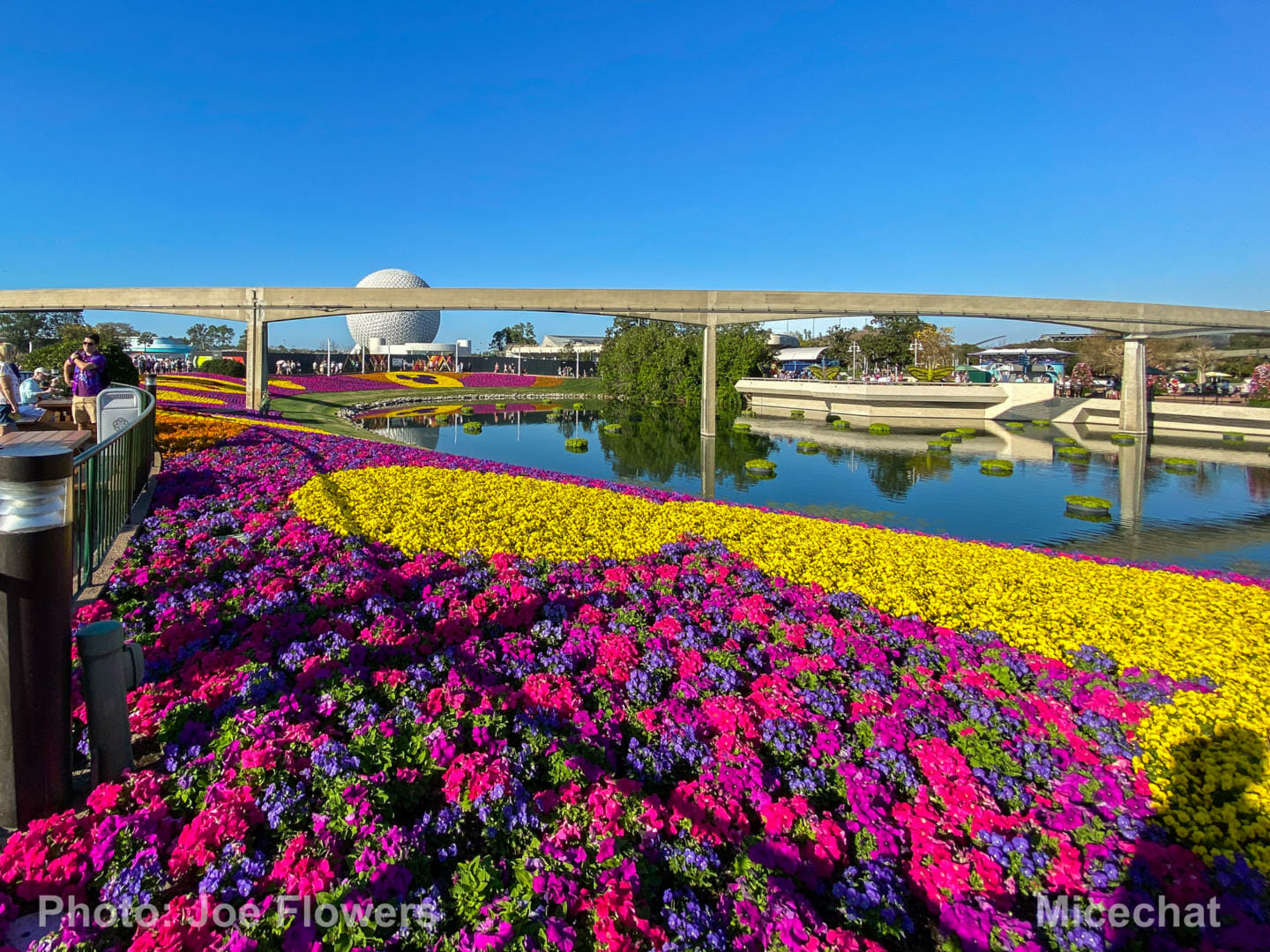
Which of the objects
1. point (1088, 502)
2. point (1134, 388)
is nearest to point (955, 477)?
point (1088, 502)

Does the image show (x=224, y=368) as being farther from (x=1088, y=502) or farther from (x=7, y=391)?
(x=1088, y=502)

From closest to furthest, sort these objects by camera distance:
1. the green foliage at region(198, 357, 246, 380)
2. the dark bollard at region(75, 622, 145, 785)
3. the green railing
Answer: the dark bollard at region(75, 622, 145, 785) → the green railing → the green foliage at region(198, 357, 246, 380)

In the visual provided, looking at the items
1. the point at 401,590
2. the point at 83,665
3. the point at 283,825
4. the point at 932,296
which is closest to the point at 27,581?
the point at 83,665

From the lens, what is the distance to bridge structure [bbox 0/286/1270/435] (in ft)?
91.4

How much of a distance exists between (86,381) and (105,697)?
8787 millimetres

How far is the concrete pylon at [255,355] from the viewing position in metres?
28.1

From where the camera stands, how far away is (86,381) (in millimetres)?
9289

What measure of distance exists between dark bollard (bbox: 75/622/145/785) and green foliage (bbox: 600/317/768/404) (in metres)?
46.1

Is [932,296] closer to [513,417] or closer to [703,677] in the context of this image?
[513,417]

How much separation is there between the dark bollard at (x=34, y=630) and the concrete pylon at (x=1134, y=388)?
Result: 42.9 metres

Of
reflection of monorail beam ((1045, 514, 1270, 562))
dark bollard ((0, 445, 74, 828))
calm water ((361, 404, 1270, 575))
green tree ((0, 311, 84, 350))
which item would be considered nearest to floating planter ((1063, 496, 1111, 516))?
calm water ((361, 404, 1270, 575))

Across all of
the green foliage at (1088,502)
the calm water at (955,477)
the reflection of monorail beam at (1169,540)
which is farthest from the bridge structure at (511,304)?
the reflection of monorail beam at (1169,540)

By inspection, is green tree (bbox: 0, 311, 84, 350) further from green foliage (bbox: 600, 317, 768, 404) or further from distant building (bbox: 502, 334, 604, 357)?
green foliage (bbox: 600, 317, 768, 404)

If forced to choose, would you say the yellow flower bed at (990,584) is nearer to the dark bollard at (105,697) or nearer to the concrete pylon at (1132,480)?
the dark bollard at (105,697)
